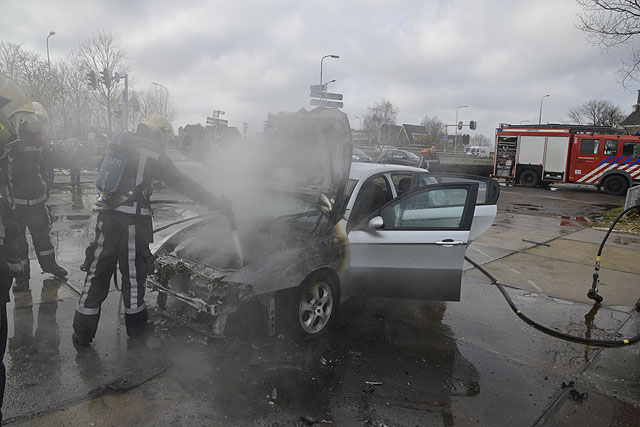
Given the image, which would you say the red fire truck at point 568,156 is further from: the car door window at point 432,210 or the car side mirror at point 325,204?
the car side mirror at point 325,204

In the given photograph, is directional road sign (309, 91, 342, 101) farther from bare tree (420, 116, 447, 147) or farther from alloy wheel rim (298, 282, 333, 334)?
bare tree (420, 116, 447, 147)

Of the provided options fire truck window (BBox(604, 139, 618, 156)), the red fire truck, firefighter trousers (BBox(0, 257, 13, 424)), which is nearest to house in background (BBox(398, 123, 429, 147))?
the red fire truck

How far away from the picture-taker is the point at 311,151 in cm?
444

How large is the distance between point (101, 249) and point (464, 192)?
133 inches

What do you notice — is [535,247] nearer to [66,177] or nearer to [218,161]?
[218,161]

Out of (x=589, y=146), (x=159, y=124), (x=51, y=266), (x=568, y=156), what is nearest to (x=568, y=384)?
(x=159, y=124)

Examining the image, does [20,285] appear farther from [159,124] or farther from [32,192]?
[159,124]

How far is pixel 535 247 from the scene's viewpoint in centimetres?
781

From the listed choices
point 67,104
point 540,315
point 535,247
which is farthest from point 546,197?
point 67,104

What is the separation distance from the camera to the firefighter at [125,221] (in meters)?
3.45

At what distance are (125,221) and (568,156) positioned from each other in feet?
67.0

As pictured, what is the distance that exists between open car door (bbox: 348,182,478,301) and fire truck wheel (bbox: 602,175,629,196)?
57.8 feet

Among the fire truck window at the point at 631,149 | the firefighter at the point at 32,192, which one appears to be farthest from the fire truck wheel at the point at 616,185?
the firefighter at the point at 32,192

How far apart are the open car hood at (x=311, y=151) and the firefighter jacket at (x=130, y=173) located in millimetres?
1369
